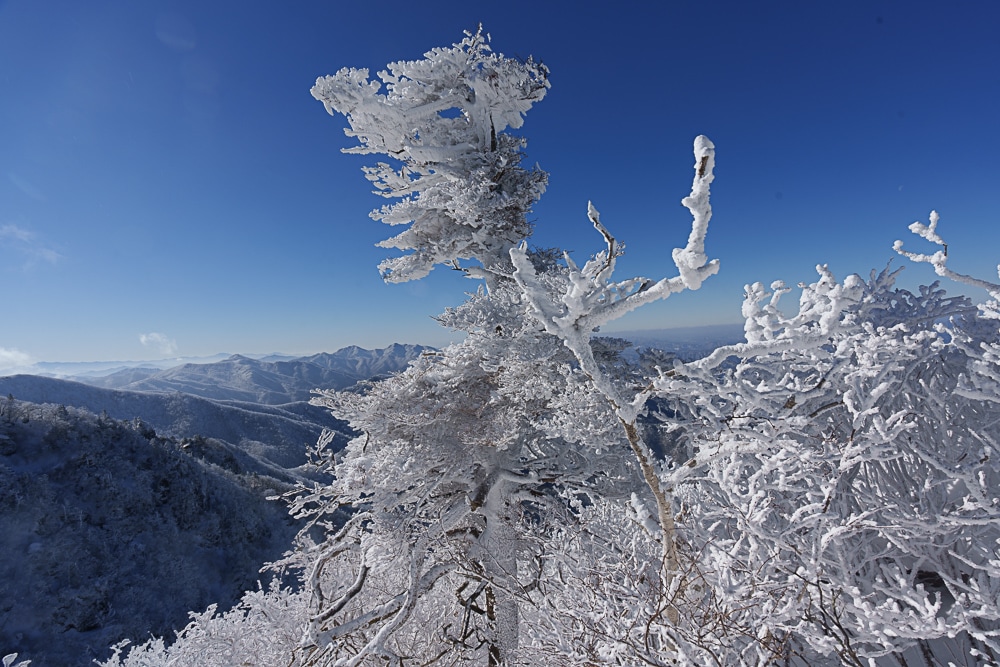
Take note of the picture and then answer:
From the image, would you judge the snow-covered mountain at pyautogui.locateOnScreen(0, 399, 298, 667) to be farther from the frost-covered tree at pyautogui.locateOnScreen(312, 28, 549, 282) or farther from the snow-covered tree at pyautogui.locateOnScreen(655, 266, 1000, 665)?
the snow-covered tree at pyautogui.locateOnScreen(655, 266, 1000, 665)

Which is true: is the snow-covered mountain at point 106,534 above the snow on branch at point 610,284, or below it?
below

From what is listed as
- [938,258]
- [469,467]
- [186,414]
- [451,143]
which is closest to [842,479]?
[938,258]

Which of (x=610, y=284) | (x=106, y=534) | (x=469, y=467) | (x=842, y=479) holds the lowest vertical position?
(x=106, y=534)

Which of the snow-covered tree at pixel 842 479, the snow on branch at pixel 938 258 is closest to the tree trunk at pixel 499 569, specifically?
the snow-covered tree at pixel 842 479

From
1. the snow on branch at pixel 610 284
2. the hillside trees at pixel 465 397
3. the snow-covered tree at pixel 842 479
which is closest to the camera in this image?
the snow on branch at pixel 610 284

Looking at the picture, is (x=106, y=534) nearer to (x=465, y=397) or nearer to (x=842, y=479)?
(x=465, y=397)

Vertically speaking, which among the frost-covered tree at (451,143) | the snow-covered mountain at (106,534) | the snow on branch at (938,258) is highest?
the frost-covered tree at (451,143)

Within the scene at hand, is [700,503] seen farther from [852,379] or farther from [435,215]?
[435,215]

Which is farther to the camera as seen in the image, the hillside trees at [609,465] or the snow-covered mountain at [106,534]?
the snow-covered mountain at [106,534]

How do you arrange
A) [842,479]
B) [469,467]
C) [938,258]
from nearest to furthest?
[938,258], [842,479], [469,467]

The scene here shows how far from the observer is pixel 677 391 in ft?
9.82

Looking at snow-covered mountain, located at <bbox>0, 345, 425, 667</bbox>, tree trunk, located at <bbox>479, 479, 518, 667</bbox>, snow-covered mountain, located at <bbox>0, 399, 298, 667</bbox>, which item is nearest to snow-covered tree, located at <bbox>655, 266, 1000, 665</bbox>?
tree trunk, located at <bbox>479, 479, 518, 667</bbox>

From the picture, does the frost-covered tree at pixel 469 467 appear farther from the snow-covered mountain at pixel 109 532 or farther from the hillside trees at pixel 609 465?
the snow-covered mountain at pixel 109 532

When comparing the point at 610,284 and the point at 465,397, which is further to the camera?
the point at 465,397
